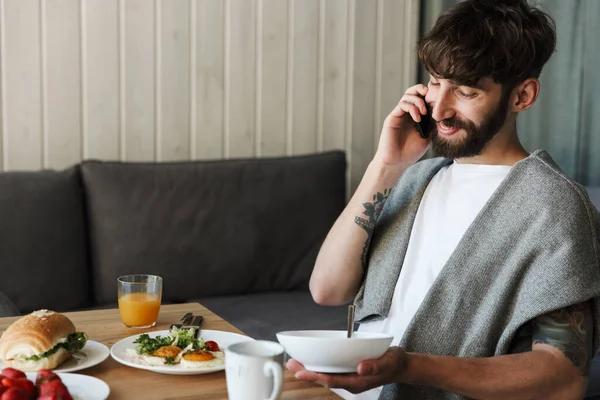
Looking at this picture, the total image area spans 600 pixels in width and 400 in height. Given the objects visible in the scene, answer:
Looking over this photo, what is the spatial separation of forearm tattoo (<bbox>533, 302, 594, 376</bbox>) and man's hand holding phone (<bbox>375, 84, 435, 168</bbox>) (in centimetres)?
46

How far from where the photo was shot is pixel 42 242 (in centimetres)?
251

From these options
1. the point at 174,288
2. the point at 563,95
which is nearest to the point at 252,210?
the point at 174,288

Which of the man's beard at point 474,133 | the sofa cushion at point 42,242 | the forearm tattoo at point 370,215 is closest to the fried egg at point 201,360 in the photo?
the forearm tattoo at point 370,215

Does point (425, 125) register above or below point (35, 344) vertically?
above

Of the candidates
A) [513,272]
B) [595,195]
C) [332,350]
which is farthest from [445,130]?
[595,195]

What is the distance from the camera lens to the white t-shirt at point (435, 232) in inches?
58.5

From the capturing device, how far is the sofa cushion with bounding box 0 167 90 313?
8.10ft

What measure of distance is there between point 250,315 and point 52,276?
2.09 ft

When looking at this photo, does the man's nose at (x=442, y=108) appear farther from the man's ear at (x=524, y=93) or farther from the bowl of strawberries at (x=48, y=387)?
the bowl of strawberries at (x=48, y=387)

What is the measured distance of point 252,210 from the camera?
9.21 ft

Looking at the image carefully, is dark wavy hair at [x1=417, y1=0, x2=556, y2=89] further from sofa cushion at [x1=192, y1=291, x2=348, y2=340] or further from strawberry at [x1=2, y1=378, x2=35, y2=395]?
sofa cushion at [x1=192, y1=291, x2=348, y2=340]

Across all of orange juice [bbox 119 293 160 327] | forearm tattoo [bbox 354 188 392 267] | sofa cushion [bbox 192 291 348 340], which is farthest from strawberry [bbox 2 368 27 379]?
sofa cushion [bbox 192 291 348 340]

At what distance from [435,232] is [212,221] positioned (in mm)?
1350

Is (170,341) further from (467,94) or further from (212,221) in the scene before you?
(212,221)
